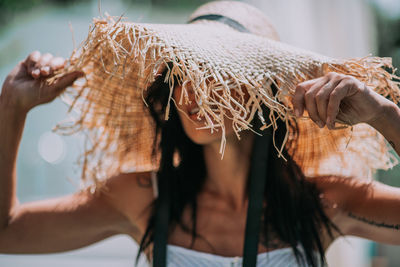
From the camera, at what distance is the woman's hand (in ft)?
3.14

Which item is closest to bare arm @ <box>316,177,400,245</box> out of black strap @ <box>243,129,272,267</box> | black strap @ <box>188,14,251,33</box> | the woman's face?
black strap @ <box>243,129,272,267</box>

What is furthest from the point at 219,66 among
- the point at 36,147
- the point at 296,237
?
the point at 36,147

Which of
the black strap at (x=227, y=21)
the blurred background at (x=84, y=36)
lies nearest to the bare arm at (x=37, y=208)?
the black strap at (x=227, y=21)

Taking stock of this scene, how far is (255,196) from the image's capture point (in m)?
1.04

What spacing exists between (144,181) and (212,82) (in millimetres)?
524

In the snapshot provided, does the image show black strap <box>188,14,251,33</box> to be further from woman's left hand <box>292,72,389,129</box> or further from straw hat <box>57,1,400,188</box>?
woman's left hand <box>292,72,389,129</box>

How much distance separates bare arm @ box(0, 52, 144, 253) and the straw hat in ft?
0.24

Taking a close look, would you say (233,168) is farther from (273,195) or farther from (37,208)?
(37,208)

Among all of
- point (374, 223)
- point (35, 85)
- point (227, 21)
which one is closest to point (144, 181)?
point (35, 85)

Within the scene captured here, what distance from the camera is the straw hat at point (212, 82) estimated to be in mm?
775

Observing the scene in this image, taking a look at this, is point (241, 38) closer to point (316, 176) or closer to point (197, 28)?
point (197, 28)

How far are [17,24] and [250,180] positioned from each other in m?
1.87

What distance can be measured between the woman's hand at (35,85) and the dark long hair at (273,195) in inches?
9.3

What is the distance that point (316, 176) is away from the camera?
1.16 metres
